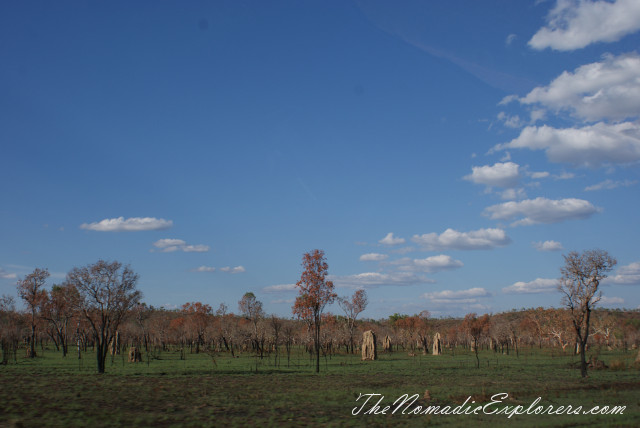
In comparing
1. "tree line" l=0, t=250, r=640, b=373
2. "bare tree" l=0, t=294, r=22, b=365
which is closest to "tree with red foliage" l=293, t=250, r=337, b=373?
"tree line" l=0, t=250, r=640, b=373

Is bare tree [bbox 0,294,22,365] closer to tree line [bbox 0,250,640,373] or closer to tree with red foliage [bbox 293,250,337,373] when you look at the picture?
tree line [bbox 0,250,640,373]

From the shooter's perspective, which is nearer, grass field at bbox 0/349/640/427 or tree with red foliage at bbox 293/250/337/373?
grass field at bbox 0/349/640/427

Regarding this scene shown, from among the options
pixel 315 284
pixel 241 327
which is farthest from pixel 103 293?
pixel 241 327

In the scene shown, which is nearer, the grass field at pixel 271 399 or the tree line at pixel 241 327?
the grass field at pixel 271 399

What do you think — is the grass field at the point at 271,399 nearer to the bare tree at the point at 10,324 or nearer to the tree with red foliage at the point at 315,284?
the tree with red foliage at the point at 315,284

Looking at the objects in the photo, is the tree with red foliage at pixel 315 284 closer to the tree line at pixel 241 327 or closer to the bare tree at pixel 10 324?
the tree line at pixel 241 327

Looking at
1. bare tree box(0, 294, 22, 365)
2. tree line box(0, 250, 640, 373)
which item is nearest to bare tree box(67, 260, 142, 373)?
tree line box(0, 250, 640, 373)

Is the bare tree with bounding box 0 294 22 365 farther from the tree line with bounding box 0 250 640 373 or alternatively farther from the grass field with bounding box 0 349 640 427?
the grass field with bounding box 0 349 640 427

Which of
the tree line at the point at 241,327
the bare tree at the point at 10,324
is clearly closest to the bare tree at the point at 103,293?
the tree line at the point at 241,327

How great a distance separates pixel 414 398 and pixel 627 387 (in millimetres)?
16975

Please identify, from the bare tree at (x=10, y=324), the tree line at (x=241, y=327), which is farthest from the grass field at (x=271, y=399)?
the bare tree at (x=10, y=324)

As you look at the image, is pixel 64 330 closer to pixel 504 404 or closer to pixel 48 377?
pixel 48 377

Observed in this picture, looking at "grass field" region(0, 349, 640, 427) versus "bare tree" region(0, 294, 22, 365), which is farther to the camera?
"bare tree" region(0, 294, 22, 365)

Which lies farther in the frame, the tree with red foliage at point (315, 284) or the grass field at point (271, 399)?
the tree with red foliage at point (315, 284)
